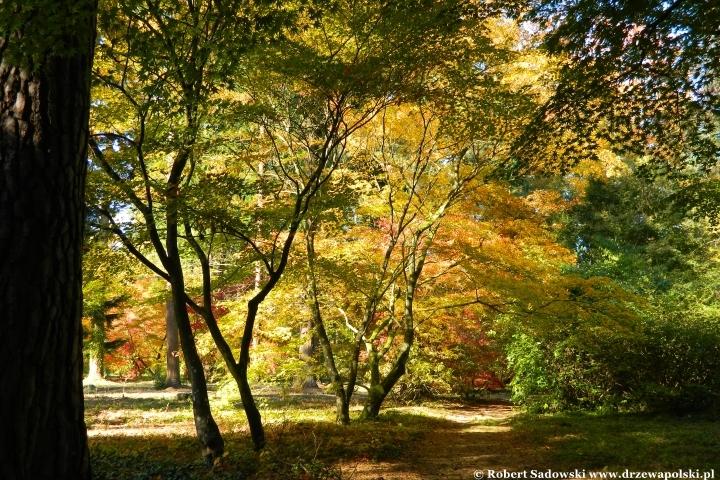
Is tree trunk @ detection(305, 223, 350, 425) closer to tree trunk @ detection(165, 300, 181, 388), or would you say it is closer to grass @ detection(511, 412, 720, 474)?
grass @ detection(511, 412, 720, 474)

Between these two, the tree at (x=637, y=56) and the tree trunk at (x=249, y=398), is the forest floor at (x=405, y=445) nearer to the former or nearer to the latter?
the tree trunk at (x=249, y=398)

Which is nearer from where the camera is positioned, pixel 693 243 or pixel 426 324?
pixel 426 324

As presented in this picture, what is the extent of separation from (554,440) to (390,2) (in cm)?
659

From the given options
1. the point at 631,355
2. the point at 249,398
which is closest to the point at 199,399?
the point at 249,398

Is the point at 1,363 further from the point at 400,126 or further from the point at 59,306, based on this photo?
the point at 400,126

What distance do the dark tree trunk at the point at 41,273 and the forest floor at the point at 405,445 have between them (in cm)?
306

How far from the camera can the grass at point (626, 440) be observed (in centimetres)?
566

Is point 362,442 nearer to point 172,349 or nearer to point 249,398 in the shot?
point 249,398

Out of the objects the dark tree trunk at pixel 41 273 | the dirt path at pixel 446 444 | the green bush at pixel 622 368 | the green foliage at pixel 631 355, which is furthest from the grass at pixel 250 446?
the dark tree trunk at pixel 41 273

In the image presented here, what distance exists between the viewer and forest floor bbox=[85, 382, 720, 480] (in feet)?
17.5

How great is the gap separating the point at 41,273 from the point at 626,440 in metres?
7.67

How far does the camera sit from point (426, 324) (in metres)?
12.5

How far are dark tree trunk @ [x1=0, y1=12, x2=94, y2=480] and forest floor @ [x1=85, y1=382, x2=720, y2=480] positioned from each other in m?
3.06

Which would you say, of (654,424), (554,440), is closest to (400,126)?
(554,440)
